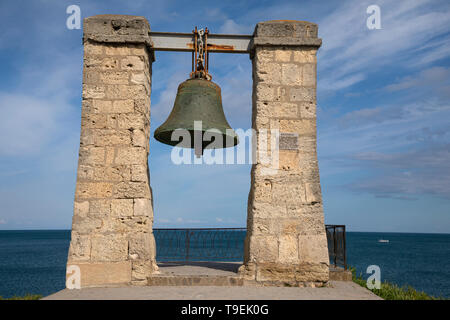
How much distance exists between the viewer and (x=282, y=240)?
440cm

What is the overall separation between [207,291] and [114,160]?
1929 mm

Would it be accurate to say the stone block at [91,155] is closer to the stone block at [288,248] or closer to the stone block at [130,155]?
the stone block at [130,155]

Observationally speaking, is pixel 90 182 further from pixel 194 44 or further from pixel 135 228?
pixel 194 44

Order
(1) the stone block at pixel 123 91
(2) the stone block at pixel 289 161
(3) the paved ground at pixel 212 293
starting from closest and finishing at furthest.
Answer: (3) the paved ground at pixel 212 293
(2) the stone block at pixel 289 161
(1) the stone block at pixel 123 91

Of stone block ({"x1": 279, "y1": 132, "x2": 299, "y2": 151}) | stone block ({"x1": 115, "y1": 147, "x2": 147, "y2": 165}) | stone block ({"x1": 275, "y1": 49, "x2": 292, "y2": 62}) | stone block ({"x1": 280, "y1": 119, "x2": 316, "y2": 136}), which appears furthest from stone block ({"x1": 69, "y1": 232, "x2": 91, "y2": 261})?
stone block ({"x1": 275, "y1": 49, "x2": 292, "y2": 62})

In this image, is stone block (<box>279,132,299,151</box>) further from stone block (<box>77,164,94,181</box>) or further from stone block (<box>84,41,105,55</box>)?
stone block (<box>84,41,105,55</box>)

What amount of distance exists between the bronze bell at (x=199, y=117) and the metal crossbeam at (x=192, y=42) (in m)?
0.17

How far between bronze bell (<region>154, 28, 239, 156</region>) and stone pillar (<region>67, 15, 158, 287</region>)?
0.45 m

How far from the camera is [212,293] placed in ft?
12.7

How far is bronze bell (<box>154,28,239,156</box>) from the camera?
4250 mm

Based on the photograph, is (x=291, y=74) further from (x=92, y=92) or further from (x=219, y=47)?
(x=92, y=92)

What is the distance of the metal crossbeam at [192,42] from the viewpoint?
16.1 feet

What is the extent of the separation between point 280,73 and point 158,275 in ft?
9.71

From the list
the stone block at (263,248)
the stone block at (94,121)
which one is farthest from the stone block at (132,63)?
the stone block at (263,248)
